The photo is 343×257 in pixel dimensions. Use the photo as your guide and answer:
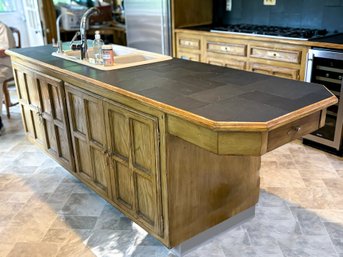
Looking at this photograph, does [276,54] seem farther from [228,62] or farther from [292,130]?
[292,130]

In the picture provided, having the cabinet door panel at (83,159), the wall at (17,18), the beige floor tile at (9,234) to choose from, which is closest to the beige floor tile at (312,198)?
the cabinet door panel at (83,159)

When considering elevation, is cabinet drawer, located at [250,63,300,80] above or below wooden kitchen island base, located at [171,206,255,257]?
above

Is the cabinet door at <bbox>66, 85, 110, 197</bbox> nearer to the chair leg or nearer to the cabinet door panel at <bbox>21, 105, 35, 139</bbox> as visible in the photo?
the cabinet door panel at <bbox>21, 105, 35, 139</bbox>

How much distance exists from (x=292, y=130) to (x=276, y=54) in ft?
6.54

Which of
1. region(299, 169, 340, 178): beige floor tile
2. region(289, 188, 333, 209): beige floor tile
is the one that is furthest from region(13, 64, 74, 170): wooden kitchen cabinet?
region(299, 169, 340, 178): beige floor tile

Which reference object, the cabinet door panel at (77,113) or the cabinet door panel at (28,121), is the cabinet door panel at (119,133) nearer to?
the cabinet door panel at (77,113)

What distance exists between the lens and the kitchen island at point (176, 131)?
1521 millimetres

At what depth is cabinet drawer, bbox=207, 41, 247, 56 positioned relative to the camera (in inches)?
146

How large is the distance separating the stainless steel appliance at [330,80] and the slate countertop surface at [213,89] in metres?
1.22

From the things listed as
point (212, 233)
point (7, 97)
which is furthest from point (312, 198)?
point (7, 97)

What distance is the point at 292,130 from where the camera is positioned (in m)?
1.60

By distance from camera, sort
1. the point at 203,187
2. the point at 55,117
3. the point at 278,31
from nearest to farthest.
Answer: the point at 203,187 → the point at 55,117 → the point at 278,31

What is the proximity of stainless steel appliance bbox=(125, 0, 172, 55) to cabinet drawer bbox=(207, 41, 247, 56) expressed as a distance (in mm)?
705

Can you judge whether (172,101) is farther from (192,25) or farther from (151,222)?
(192,25)
